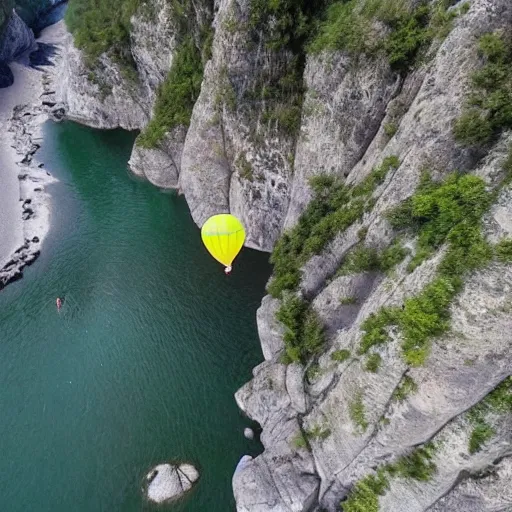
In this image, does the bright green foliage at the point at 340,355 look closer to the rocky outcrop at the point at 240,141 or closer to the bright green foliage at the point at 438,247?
the bright green foliage at the point at 438,247

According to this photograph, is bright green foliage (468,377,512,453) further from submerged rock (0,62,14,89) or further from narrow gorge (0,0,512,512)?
submerged rock (0,62,14,89)

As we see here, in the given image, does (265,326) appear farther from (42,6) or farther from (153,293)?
(42,6)

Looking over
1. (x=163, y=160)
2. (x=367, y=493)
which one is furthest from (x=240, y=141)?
(x=367, y=493)

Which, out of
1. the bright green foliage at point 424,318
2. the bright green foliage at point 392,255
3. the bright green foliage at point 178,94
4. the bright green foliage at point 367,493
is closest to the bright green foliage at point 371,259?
the bright green foliage at point 392,255

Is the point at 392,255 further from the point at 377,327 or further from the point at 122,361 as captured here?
the point at 122,361

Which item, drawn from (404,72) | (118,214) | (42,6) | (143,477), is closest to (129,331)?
(143,477)

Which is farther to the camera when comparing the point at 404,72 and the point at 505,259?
the point at 404,72
